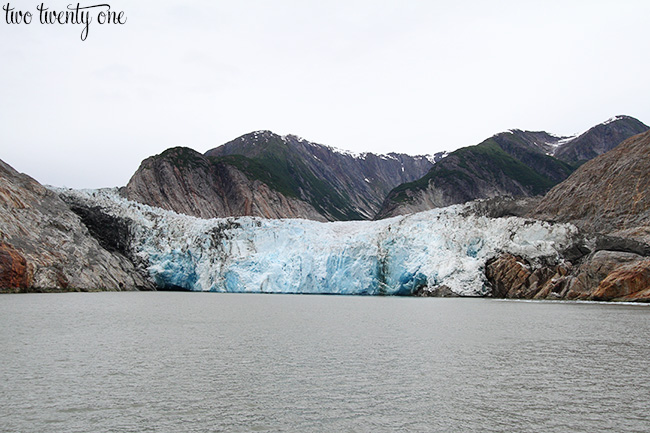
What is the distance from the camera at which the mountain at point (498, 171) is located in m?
130

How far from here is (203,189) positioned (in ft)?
336

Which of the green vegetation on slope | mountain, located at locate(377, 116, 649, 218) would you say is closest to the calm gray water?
mountain, located at locate(377, 116, 649, 218)

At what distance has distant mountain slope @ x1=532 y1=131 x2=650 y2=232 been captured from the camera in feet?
148

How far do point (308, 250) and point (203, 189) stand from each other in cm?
5392

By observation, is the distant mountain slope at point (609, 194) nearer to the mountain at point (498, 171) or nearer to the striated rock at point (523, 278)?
the striated rock at point (523, 278)

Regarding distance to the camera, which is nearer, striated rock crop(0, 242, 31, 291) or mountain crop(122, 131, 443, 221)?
striated rock crop(0, 242, 31, 291)

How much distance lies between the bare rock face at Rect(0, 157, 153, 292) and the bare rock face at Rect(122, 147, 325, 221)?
36226 mm

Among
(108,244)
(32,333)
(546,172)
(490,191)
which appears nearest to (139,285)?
(108,244)

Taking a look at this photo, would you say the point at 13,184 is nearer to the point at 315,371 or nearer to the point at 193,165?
the point at 315,371

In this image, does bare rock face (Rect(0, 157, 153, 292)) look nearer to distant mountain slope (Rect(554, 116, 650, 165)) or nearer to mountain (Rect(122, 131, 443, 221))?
mountain (Rect(122, 131, 443, 221))

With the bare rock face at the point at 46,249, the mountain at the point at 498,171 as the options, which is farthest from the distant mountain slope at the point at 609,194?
the mountain at the point at 498,171

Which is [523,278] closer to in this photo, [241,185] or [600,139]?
[241,185]

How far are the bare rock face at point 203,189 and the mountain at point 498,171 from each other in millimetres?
29422

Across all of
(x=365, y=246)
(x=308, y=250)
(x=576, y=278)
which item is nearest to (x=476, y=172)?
→ (x=308, y=250)
